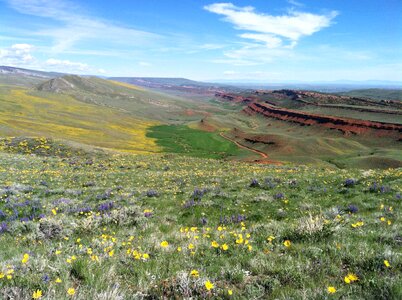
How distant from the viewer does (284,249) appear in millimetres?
5875

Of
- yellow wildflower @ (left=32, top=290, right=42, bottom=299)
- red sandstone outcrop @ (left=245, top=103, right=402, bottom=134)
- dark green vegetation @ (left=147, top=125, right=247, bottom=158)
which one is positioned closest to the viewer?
yellow wildflower @ (left=32, top=290, right=42, bottom=299)

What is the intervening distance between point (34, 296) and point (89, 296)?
66cm

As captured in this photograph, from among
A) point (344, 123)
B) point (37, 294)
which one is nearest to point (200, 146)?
point (344, 123)

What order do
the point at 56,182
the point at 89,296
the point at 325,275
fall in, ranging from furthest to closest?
the point at 56,182 → the point at 325,275 → the point at 89,296

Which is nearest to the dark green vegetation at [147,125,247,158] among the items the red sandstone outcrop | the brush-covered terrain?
the red sandstone outcrop

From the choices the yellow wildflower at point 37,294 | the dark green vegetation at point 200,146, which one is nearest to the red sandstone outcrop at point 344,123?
the dark green vegetation at point 200,146

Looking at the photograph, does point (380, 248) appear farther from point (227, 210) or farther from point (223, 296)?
point (227, 210)

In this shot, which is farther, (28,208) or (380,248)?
(28,208)

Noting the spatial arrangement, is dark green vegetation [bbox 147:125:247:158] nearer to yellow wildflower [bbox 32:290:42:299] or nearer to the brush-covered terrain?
the brush-covered terrain

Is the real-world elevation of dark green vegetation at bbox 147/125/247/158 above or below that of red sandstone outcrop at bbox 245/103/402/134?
below

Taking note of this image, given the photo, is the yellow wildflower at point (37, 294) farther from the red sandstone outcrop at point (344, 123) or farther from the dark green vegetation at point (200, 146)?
the red sandstone outcrop at point (344, 123)

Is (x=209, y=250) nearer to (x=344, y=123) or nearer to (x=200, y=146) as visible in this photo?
(x=200, y=146)

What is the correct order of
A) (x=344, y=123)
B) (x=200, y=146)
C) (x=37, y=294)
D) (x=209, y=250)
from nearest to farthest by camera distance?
(x=37, y=294) < (x=209, y=250) < (x=200, y=146) < (x=344, y=123)

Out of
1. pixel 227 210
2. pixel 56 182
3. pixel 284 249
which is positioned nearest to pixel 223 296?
pixel 284 249
